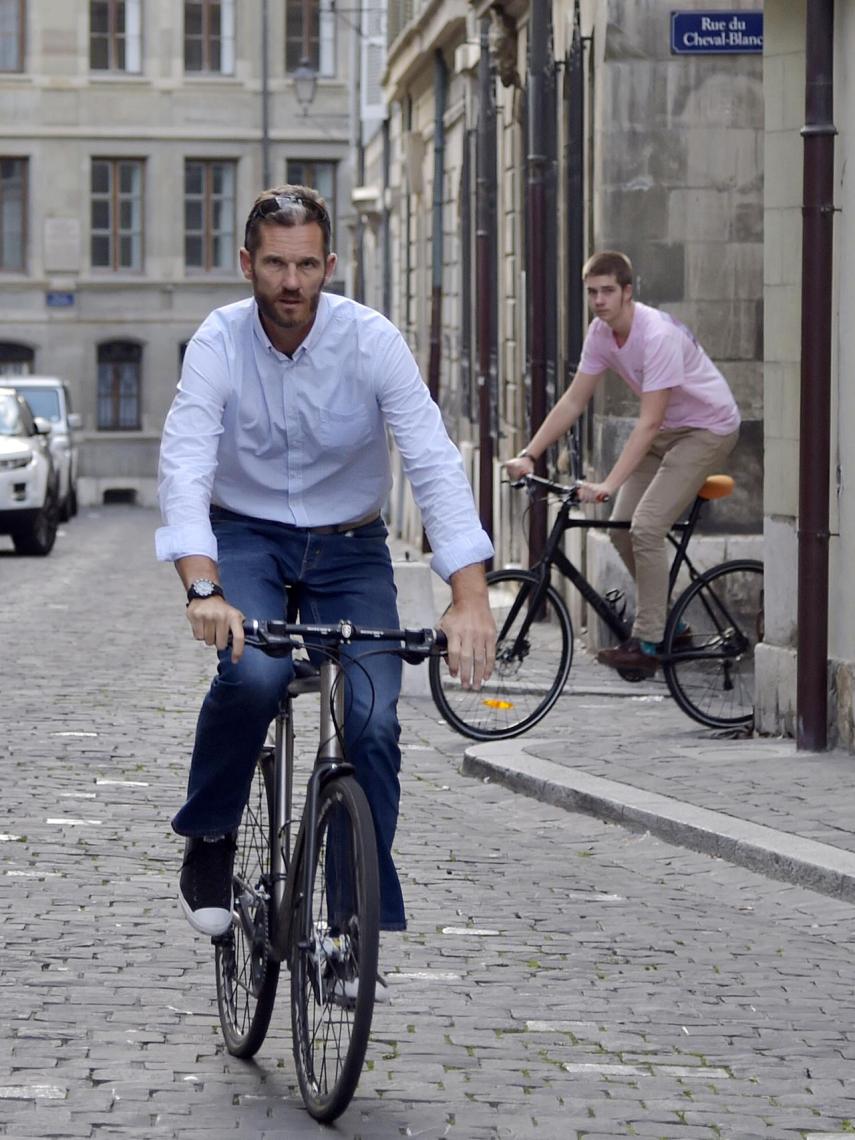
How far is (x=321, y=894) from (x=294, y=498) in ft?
2.89

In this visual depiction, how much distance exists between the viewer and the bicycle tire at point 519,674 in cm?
1108

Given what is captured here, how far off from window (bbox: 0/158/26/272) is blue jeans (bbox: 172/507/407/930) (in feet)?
159

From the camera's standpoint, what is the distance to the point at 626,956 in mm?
6621

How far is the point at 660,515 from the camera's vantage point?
11.6 m

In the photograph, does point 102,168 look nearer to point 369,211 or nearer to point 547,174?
point 369,211

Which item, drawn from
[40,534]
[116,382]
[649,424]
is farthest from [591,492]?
[116,382]

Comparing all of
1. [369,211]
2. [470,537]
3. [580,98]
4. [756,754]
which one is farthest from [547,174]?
[369,211]

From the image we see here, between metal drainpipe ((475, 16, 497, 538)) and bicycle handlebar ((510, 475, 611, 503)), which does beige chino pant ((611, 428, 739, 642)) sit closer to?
bicycle handlebar ((510, 475, 611, 503))

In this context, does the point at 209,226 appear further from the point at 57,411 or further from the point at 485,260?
the point at 485,260

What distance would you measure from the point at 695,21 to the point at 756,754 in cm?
643

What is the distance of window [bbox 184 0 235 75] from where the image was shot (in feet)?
175

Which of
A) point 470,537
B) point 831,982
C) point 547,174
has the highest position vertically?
point 547,174

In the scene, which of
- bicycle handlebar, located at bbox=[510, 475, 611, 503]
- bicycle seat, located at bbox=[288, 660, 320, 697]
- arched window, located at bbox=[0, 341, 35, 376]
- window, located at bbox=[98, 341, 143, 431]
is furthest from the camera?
arched window, located at bbox=[0, 341, 35, 376]

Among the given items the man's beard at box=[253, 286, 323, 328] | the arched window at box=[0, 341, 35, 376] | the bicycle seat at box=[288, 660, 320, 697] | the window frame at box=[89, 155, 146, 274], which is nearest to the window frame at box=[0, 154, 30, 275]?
the window frame at box=[89, 155, 146, 274]
